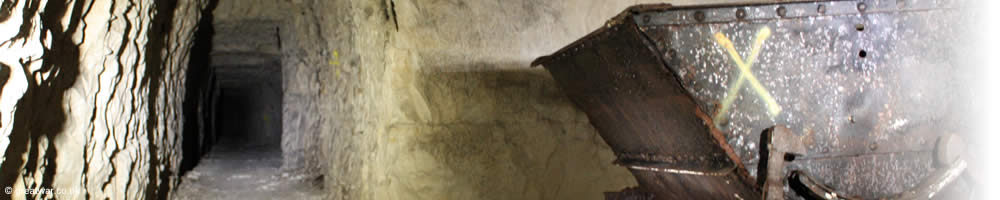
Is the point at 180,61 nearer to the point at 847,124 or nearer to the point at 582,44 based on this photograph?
the point at 582,44

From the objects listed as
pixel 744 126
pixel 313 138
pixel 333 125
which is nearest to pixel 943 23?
pixel 744 126

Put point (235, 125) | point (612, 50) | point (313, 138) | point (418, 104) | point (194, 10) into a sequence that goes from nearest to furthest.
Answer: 1. point (612, 50)
2. point (418, 104)
3. point (194, 10)
4. point (313, 138)
5. point (235, 125)

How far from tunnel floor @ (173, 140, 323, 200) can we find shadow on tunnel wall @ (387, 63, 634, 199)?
223 centimetres

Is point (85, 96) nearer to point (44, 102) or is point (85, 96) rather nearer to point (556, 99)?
point (44, 102)

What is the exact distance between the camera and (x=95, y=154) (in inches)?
100

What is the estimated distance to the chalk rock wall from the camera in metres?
1.59

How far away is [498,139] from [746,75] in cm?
141

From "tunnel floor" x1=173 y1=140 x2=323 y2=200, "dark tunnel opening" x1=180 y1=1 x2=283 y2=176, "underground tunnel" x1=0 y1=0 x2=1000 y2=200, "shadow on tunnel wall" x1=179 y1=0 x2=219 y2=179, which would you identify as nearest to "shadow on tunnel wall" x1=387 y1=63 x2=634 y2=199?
"underground tunnel" x1=0 y1=0 x2=1000 y2=200

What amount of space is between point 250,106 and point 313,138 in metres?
6.76

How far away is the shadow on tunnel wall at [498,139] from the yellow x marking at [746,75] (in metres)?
1.25

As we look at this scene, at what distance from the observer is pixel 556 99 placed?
2.85 metres

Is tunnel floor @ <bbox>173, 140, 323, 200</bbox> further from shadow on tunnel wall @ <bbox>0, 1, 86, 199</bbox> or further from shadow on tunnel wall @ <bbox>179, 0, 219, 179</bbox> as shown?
shadow on tunnel wall @ <bbox>0, 1, 86, 199</bbox>

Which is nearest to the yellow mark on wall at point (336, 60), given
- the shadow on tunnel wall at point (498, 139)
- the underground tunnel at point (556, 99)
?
the underground tunnel at point (556, 99)

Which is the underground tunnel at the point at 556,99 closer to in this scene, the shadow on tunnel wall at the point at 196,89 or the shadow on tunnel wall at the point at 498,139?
the shadow on tunnel wall at the point at 498,139
